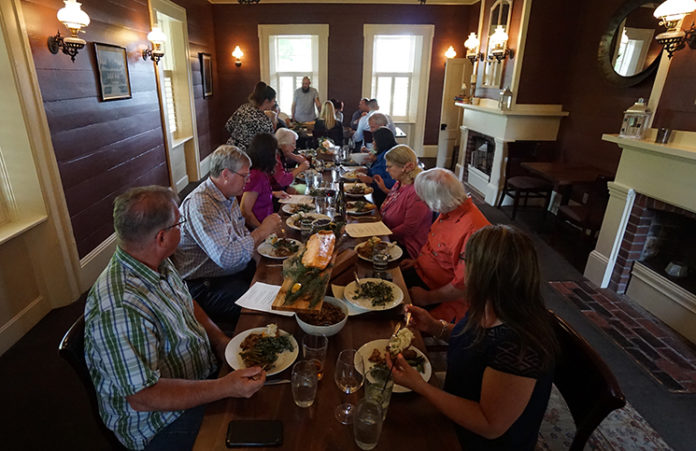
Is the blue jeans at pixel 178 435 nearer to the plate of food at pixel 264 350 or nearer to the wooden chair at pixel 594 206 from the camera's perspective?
the plate of food at pixel 264 350

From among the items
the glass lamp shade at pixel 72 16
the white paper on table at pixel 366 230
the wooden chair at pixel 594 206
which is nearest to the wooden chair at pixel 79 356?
the white paper on table at pixel 366 230

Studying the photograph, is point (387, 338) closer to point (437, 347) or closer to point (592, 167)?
point (437, 347)

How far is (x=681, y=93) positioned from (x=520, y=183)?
6.81 feet

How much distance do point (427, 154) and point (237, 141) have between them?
5.60m

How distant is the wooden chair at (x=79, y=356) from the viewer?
3.60 ft

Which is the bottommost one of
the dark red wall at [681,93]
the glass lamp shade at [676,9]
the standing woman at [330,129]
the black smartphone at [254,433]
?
the black smartphone at [254,433]

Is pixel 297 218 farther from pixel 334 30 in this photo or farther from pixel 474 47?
pixel 334 30

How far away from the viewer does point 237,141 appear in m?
4.29

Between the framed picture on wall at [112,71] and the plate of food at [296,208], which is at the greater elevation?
the framed picture on wall at [112,71]

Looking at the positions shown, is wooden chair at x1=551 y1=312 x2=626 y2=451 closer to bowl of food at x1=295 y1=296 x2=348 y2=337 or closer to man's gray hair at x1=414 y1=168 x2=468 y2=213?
bowl of food at x1=295 y1=296 x2=348 y2=337

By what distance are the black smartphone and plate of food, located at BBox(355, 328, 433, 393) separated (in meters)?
0.34

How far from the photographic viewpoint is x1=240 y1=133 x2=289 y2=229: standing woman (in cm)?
277

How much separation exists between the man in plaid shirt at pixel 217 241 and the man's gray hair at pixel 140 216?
27.5 inches

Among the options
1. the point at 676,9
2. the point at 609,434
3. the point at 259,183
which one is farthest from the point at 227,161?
the point at 676,9
